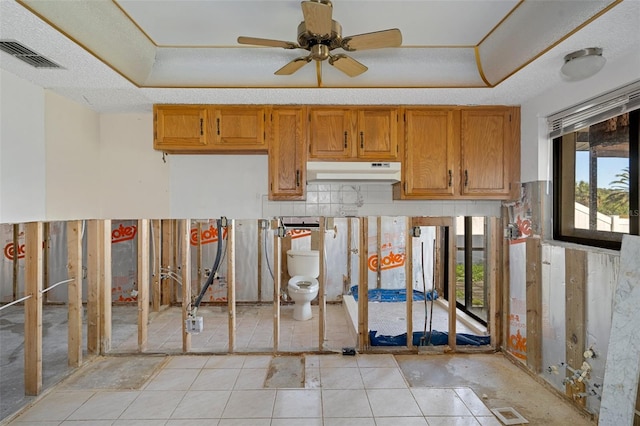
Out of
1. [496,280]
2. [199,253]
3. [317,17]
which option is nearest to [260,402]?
[496,280]

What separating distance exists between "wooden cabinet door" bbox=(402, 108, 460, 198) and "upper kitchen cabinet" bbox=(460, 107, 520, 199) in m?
0.10

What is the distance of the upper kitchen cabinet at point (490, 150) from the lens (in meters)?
2.84

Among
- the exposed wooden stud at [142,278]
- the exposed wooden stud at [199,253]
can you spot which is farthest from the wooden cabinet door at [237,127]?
the exposed wooden stud at [199,253]

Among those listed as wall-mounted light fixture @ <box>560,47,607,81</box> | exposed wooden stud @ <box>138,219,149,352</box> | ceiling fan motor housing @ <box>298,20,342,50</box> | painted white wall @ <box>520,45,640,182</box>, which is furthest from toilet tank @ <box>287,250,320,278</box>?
wall-mounted light fixture @ <box>560,47,607,81</box>

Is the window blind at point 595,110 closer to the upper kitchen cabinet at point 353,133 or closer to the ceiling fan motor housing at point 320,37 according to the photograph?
the upper kitchen cabinet at point 353,133

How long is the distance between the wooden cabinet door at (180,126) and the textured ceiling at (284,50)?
0.31 feet

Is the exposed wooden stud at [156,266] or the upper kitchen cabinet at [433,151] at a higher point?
the upper kitchen cabinet at [433,151]

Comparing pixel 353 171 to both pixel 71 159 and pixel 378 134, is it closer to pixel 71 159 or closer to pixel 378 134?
pixel 378 134

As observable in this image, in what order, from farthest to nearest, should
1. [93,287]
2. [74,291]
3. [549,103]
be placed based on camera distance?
[93,287] → [74,291] → [549,103]

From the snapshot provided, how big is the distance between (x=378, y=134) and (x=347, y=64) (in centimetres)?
91

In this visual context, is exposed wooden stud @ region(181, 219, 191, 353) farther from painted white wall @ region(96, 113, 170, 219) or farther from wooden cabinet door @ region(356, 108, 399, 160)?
wooden cabinet door @ region(356, 108, 399, 160)

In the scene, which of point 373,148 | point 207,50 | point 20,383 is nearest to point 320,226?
point 373,148

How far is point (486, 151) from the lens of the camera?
9.35ft

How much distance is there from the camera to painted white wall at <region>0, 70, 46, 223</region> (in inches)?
86.4
